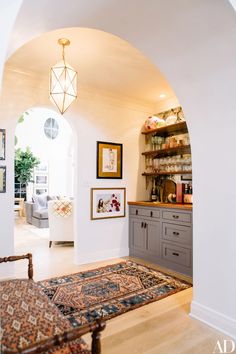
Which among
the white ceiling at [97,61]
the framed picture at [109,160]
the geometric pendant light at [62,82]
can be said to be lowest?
the framed picture at [109,160]

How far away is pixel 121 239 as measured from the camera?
14.1ft

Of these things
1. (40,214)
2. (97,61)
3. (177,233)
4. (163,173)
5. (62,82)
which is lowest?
(40,214)

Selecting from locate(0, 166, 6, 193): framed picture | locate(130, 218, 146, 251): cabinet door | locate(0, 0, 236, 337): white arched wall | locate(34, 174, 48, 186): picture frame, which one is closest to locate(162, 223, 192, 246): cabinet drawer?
locate(130, 218, 146, 251): cabinet door

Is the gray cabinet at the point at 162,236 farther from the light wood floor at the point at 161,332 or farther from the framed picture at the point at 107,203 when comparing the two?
the light wood floor at the point at 161,332

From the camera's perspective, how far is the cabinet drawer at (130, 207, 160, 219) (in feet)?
12.5

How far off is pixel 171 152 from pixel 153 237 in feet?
4.81

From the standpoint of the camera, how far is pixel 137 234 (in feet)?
13.8

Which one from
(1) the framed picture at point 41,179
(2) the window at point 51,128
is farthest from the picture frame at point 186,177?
(2) the window at point 51,128

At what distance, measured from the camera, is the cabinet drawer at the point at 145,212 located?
380 cm

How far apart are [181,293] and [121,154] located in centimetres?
239

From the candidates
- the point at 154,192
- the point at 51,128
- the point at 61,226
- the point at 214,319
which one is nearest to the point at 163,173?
the point at 154,192

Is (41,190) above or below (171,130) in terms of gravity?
below

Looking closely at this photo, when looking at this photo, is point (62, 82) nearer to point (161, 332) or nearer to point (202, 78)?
point (202, 78)

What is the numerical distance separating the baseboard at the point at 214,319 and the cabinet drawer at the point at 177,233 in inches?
43.3
